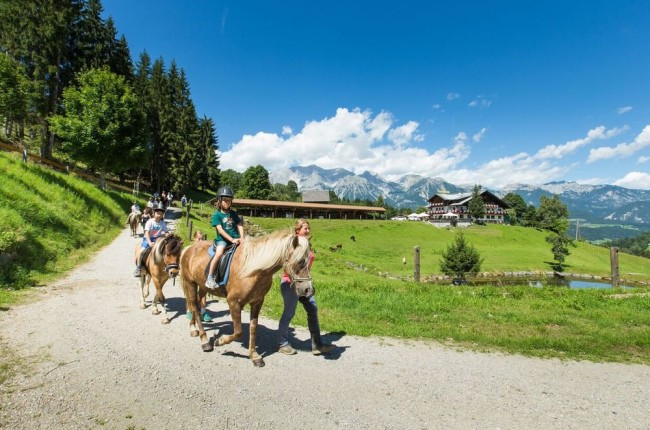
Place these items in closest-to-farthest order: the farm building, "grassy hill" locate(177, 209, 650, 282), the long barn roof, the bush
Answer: the bush, "grassy hill" locate(177, 209, 650, 282), the long barn roof, the farm building

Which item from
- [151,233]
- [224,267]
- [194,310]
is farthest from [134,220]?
[224,267]

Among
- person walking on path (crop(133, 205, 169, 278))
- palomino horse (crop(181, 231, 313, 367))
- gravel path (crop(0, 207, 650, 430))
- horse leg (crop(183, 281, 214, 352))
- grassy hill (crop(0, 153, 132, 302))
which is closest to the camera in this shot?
gravel path (crop(0, 207, 650, 430))

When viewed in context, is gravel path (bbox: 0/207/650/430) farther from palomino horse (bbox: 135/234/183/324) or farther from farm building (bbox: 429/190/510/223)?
farm building (bbox: 429/190/510/223)

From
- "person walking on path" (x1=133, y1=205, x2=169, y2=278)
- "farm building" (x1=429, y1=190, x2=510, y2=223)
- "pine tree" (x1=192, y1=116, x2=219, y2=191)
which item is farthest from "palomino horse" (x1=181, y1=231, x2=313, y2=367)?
"farm building" (x1=429, y1=190, x2=510, y2=223)

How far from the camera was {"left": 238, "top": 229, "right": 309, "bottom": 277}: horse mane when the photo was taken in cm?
603

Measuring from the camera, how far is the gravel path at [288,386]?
14.4ft

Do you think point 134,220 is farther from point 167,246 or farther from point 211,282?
point 211,282

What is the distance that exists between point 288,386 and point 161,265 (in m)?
5.74

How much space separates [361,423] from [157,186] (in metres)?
58.8

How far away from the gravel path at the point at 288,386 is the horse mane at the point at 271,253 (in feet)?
6.18

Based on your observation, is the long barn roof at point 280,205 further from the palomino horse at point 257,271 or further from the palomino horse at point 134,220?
the palomino horse at point 257,271

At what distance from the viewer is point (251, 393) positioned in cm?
508

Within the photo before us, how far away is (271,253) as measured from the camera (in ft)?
20.4

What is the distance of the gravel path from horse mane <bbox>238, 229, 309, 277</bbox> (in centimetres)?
188
